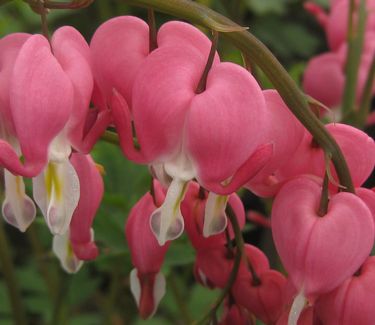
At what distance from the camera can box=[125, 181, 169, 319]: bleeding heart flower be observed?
3.08 ft

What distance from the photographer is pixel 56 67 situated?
782 millimetres

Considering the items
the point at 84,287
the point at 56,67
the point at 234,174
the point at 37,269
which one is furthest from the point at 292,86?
the point at 37,269

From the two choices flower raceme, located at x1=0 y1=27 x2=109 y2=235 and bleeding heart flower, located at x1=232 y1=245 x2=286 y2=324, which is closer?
flower raceme, located at x1=0 y1=27 x2=109 y2=235

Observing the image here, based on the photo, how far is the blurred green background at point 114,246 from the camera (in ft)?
4.62

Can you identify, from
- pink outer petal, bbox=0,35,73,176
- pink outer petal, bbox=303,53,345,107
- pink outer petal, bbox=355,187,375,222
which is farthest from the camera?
pink outer petal, bbox=303,53,345,107

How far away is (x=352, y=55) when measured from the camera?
162cm

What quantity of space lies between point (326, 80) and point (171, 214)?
0.94m

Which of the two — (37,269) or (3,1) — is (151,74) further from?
(37,269)

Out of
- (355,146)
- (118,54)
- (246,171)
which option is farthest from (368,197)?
(118,54)

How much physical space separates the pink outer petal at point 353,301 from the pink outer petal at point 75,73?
0.27 m

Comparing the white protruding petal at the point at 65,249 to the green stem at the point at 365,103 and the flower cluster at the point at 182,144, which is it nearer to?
the flower cluster at the point at 182,144

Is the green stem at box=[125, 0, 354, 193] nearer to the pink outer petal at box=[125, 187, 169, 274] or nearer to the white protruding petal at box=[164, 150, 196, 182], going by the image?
the white protruding petal at box=[164, 150, 196, 182]

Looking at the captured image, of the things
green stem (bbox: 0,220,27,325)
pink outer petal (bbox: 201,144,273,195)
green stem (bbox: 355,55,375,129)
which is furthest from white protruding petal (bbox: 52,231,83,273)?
green stem (bbox: 355,55,375,129)

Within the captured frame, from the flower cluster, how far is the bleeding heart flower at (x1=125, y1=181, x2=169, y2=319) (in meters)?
0.05
